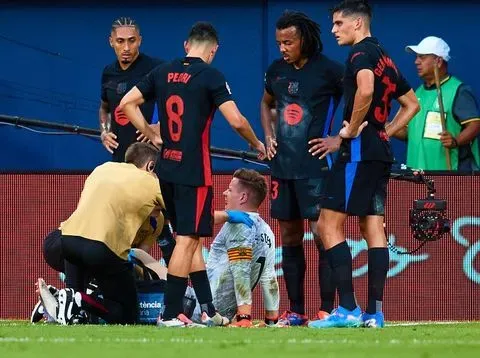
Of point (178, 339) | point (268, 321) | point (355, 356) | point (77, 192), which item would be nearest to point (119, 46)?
point (77, 192)

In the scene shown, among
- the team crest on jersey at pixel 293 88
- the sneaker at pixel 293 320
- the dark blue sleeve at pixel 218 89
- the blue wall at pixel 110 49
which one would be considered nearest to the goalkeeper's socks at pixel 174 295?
the dark blue sleeve at pixel 218 89

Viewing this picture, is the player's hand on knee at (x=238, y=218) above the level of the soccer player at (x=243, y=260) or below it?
above

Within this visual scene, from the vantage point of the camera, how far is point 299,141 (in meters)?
12.4

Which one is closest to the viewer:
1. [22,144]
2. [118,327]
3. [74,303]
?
[118,327]

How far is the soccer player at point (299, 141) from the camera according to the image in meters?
12.3

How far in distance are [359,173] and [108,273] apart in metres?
1.95

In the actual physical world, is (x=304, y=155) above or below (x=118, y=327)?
above

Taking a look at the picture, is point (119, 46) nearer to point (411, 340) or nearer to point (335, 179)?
point (335, 179)

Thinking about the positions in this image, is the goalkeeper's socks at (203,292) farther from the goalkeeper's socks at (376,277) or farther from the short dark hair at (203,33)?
the short dark hair at (203,33)

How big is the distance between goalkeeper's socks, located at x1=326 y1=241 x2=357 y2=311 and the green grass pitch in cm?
51

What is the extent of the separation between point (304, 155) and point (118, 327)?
220cm

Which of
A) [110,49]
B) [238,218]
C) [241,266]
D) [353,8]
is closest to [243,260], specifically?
[241,266]

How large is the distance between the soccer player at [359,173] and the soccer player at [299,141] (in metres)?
0.79

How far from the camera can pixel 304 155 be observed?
12.3 meters
